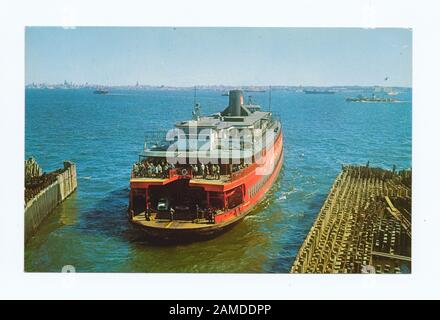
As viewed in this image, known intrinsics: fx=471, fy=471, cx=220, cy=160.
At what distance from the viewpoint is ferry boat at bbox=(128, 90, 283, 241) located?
1847 centimetres

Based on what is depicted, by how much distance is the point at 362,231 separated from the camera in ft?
63.7

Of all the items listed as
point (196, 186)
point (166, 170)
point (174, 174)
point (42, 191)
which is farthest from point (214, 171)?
point (42, 191)

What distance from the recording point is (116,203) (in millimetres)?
24359

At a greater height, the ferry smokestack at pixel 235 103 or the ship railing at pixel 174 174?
the ferry smokestack at pixel 235 103

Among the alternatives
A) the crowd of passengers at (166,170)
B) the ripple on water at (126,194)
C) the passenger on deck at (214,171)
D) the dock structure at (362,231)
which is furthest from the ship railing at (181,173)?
the dock structure at (362,231)

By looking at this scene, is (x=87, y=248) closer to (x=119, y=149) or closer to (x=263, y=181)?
(x=263, y=181)

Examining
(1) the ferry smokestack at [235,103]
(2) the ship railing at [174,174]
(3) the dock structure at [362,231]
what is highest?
(1) the ferry smokestack at [235,103]

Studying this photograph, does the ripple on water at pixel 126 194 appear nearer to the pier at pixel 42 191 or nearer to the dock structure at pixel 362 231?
the pier at pixel 42 191

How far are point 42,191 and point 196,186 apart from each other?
8396 mm

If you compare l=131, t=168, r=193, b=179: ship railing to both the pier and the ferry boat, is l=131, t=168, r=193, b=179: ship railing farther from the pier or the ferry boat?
the pier

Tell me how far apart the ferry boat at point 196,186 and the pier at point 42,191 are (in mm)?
4350

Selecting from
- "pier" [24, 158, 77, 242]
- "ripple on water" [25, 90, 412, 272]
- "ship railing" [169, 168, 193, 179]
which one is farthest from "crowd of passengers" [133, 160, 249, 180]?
"pier" [24, 158, 77, 242]

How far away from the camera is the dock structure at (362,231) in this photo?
1641 cm

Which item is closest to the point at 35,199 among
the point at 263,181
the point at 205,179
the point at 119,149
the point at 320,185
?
the point at 205,179
